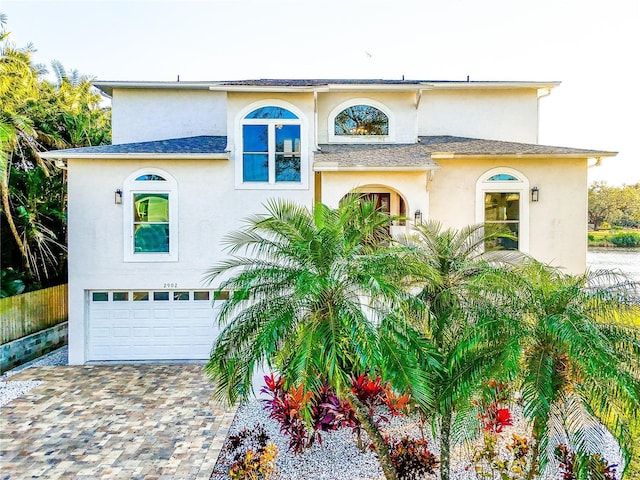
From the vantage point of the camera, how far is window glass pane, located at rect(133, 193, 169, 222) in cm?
1249

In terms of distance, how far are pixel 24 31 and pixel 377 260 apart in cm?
2205

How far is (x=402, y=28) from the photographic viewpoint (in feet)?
46.1

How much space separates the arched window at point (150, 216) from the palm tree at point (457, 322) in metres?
8.48

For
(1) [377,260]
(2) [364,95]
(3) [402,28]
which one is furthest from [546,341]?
(3) [402,28]

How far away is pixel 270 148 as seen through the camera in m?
12.6

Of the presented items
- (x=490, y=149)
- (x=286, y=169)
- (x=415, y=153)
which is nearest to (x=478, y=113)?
(x=490, y=149)

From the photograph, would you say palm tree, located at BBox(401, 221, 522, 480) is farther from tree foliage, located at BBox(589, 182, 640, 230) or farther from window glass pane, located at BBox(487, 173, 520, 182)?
tree foliage, located at BBox(589, 182, 640, 230)

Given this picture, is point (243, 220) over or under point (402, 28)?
under

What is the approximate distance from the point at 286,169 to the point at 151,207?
14.9ft

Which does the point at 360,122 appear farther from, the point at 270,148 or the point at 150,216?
the point at 150,216

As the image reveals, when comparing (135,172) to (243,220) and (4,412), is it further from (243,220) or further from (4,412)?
(4,412)

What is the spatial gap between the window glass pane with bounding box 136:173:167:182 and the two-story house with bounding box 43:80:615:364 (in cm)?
7

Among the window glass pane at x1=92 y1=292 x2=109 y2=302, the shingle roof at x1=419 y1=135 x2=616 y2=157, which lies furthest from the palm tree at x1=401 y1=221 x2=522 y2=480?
the window glass pane at x1=92 y1=292 x2=109 y2=302

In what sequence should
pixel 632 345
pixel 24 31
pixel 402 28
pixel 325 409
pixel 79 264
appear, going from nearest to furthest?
pixel 632 345
pixel 325 409
pixel 79 264
pixel 402 28
pixel 24 31
